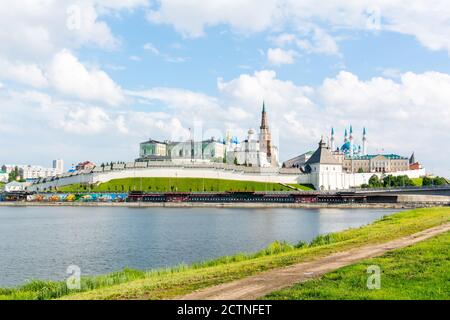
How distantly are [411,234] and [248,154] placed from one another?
13783 centimetres

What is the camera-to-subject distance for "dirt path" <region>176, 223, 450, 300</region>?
1243 centimetres

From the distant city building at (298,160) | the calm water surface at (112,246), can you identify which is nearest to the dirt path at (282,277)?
the calm water surface at (112,246)

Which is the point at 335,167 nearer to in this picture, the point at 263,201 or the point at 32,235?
the point at 263,201

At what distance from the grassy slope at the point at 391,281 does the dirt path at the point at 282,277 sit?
0.59m

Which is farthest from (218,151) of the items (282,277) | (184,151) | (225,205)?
(282,277)

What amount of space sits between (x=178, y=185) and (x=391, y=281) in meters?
121

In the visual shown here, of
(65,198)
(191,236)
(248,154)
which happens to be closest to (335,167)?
(248,154)

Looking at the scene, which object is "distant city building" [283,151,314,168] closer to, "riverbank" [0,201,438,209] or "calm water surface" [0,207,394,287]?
"riverbank" [0,201,438,209]

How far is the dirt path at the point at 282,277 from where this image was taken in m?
12.4

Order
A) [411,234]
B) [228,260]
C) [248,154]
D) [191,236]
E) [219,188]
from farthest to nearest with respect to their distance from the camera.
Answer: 1. [248,154]
2. [219,188]
3. [191,236]
4. [411,234]
5. [228,260]

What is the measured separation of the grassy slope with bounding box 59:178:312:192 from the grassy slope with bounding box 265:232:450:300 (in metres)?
114

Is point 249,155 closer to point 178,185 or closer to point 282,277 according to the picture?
point 178,185

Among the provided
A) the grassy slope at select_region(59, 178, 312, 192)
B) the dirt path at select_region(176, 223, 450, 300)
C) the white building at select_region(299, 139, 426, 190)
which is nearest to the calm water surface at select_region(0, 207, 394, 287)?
the dirt path at select_region(176, 223, 450, 300)
